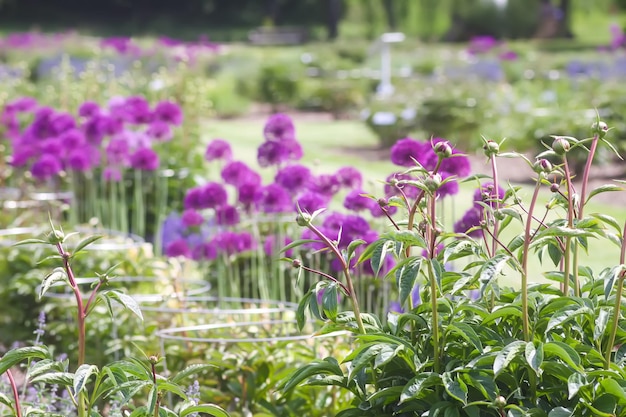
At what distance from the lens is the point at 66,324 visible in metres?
3.58

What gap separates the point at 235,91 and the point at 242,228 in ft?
37.1

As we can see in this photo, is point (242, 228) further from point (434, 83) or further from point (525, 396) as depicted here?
point (434, 83)

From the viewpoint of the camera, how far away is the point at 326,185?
11.0 feet

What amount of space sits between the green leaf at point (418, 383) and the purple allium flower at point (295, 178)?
171cm

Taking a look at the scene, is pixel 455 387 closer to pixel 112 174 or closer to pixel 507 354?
pixel 507 354

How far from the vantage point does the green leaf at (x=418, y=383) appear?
169 cm

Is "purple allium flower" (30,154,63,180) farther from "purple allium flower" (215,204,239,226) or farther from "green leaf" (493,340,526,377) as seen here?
"green leaf" (493,340,526,377)

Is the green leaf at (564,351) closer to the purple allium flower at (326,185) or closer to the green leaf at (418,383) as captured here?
the green leaf at (418,383)

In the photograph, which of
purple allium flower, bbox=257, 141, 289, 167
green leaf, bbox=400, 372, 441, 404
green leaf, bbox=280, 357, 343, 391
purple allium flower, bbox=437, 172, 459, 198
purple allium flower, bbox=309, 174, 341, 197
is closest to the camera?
green leaf, bbox=400, 372, 441, 404

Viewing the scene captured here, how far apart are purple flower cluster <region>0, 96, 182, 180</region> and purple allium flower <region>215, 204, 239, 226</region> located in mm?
1024

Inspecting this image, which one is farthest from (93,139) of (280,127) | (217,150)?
(280,127)

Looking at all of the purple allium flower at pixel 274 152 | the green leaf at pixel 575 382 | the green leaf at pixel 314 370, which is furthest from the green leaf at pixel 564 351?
the purple allium flower at pixel 274 152

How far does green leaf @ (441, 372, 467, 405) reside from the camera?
164 centimetres

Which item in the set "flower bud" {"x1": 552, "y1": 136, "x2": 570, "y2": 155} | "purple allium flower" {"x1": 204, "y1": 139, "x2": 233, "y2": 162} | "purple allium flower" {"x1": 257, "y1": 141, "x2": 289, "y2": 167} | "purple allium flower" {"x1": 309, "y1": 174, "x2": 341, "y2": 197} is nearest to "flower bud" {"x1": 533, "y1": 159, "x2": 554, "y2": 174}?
"flower bud" {"x1": 552, "y1": 136, "x2": 570, "y2": 155}
